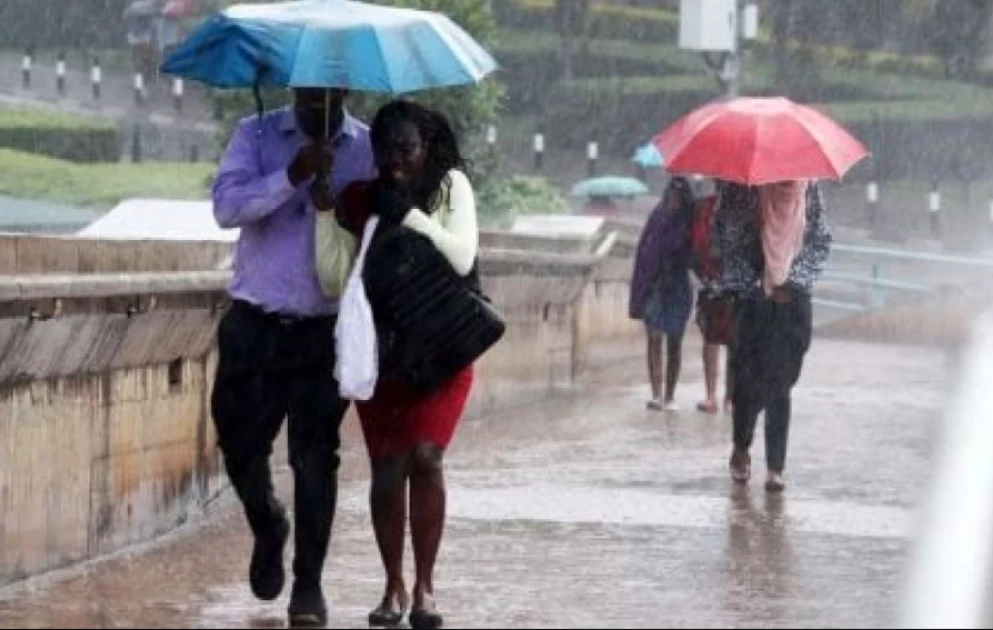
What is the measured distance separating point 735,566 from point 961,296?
2375 centimetres

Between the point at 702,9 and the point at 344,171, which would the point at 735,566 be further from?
the point at 702,9

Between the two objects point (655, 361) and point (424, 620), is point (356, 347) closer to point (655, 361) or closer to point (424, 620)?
point (424, 620)

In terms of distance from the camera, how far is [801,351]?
51.1ft

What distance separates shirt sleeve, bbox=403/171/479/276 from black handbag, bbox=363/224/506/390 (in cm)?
2

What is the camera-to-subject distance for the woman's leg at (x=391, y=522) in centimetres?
1029

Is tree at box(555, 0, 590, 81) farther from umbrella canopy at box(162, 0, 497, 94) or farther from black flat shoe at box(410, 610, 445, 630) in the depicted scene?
black flat shoe at box(410, 610, 445, 630)

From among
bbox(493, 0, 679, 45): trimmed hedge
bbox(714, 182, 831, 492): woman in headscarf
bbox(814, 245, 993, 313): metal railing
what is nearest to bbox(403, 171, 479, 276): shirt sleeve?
bbox(714, 182, 831, 492): woman in headscarf

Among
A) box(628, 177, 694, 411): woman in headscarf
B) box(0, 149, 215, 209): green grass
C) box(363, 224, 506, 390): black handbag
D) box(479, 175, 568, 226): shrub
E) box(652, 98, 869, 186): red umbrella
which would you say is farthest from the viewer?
box(479, 175, 568, 226): shrub

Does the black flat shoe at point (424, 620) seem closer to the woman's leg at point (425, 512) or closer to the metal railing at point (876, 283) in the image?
the woman's leg at point (425, 512)

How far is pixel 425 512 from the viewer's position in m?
10.3

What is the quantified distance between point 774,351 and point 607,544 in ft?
8.50

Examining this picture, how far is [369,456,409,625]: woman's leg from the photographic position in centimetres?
1029

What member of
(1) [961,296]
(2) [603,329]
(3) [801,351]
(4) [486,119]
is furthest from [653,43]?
(3) [801,351]

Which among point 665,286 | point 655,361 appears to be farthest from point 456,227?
point 665,286
